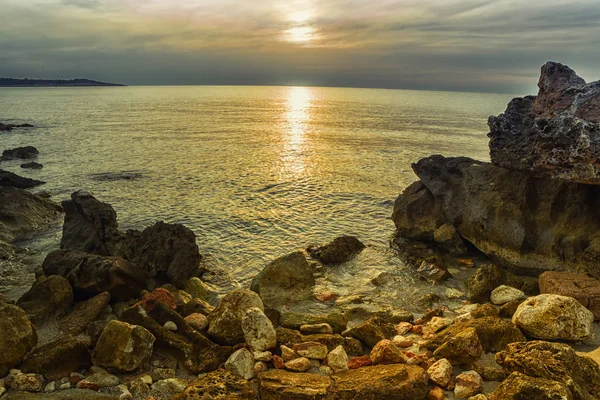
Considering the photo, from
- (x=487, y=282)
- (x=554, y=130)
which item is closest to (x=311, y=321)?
(x=487, y=282)

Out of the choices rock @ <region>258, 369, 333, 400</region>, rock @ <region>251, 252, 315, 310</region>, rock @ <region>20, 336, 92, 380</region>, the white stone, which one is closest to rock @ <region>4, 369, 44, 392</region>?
rock @ <region>20, 336, 92, 380</region>

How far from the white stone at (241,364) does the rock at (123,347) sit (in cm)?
156

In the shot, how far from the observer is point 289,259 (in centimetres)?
1189

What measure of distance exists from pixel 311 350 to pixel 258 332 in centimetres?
100

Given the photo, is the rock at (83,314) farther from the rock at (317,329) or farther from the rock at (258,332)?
the rock at (317,329)

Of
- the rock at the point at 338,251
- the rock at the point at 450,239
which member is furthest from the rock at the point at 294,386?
the rock at the point at 450,239

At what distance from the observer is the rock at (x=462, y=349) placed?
6.68m

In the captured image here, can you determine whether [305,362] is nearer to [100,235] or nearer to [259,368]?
[259,368]

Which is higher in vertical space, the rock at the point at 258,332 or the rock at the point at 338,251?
the rock at the point at 258,332

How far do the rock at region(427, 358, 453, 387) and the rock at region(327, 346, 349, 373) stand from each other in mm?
1361

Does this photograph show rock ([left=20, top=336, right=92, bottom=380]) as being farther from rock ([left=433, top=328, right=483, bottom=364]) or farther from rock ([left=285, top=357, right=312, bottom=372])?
rock ([left=433, top=328, right=483, bottom=364])

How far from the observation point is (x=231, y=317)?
7.84m

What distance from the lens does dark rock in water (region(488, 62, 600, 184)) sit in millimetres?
10469

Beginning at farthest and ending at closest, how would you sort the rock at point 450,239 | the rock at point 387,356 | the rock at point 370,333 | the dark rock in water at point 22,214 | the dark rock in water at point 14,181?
the dark rock in water at point 14,181
the dark rock in water at point 22,214
the rock at point 450,239
the rock at point 370,333
the rock at point 387,356
